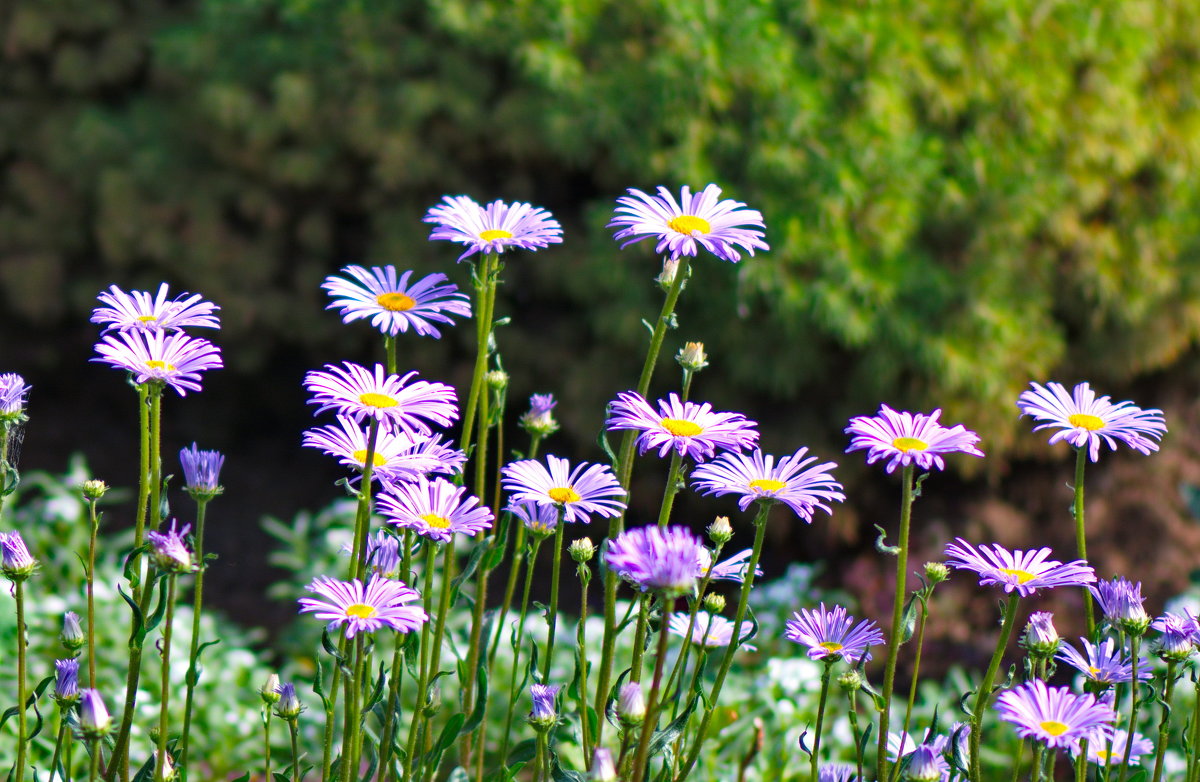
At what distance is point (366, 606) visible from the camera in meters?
1.16

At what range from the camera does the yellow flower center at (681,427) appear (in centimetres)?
125

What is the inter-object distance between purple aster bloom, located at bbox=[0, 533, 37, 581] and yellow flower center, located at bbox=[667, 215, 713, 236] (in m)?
0.76

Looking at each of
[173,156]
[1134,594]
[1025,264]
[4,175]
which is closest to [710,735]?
[1134,594]

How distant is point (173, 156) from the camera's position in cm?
400

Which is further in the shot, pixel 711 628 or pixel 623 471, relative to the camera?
pixel 711 628

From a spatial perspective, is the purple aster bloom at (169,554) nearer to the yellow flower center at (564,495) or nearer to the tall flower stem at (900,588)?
the yellow flower center at (564,495)

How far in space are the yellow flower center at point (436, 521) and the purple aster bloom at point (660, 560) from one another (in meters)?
0.23

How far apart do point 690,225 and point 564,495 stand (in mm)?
320

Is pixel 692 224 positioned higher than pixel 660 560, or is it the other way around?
pixel 692 224

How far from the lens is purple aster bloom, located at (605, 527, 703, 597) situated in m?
0.98

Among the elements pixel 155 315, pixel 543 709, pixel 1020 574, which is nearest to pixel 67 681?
pixel 155 315

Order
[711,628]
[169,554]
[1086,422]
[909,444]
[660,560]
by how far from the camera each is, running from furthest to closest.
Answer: [711,628] < [1086,422] < [909,444] < [169,554] < [660,560]

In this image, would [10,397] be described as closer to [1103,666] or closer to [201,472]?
[201,472]

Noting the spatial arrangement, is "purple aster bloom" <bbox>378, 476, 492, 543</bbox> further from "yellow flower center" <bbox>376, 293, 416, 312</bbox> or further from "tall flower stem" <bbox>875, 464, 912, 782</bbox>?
"tall flower stem" <bbox>875, 464, 912, 782</bbox>
